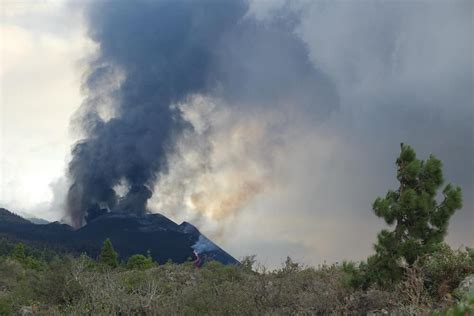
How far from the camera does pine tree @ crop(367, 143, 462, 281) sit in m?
17.8

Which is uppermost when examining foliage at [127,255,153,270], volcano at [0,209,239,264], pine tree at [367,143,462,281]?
volcano at [0,209,239,264]

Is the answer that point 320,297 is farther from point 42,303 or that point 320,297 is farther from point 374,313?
point 42,303

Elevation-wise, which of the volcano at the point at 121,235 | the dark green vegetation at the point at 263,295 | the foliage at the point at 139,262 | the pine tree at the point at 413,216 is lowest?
the dark green vegetation at the point at 263,295

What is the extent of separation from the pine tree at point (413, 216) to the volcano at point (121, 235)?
129716 mm

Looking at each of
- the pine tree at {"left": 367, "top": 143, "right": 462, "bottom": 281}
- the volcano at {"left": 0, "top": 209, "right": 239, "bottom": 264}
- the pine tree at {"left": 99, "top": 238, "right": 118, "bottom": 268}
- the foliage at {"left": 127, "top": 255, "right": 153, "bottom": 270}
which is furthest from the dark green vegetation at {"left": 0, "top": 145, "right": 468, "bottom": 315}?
the volcano at {"left": 0, "top": 209, "right": 239, "bottom": 264}

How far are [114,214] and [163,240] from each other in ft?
86.6

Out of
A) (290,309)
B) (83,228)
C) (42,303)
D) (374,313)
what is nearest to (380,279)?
(374,313)

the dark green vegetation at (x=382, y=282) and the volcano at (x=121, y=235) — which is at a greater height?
the volcano at (x=121, y=235)

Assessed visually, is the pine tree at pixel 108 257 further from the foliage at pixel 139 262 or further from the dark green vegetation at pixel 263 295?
the dark green vegetation at pixel 263 295

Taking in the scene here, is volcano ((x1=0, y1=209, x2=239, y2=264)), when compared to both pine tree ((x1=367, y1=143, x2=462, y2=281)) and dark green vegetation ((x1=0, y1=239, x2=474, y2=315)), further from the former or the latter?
pine tree ((x1=367, y1=143, x2=462, y2=281))

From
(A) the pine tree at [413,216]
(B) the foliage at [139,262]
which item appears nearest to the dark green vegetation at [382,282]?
(A) the pine tree at [413,216]

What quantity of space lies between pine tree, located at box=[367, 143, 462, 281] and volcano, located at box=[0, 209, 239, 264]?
129716 millimetres

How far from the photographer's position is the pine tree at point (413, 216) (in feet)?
58.5

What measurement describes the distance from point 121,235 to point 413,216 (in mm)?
163917
